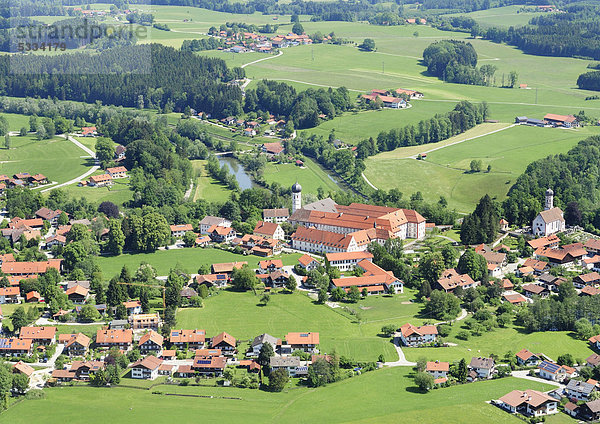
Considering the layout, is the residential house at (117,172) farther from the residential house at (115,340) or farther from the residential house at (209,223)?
the residential house at (115,340)

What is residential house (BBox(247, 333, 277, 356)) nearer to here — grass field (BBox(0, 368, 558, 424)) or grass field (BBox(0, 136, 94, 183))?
grass field (BBox(0, 368, 558, 424))

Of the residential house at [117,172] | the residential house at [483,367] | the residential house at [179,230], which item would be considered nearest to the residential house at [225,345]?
the residential house at [483,367]

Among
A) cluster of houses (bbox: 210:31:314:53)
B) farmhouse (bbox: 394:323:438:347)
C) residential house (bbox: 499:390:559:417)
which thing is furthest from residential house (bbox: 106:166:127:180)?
cluster of houses (bbox: 210:31:314:53)

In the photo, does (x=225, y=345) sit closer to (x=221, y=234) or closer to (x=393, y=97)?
(x=221, y=234)

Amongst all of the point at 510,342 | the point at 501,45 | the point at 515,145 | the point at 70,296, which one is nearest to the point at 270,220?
the point at 70,296

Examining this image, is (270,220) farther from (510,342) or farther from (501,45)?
(501,45)

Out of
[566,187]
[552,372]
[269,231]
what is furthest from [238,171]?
[552,372]
